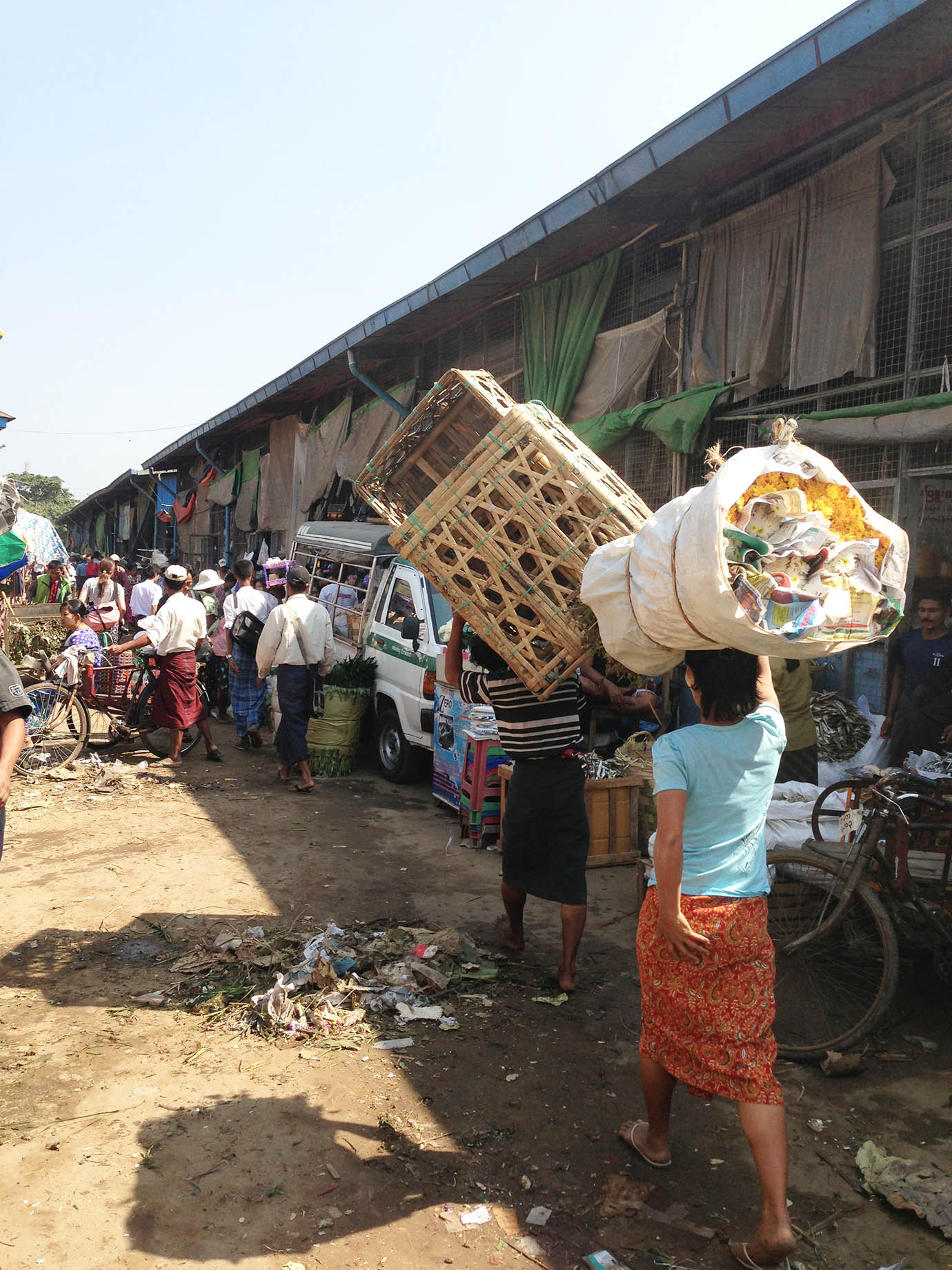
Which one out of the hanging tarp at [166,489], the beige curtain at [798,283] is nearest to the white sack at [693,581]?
the beige curtain at [798,283]

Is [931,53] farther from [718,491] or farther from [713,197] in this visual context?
[718,491]

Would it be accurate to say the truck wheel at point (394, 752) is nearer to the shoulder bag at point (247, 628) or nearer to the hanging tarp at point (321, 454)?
the shoulder bag at point (247, 628)

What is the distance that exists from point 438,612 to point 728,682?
5.29 meters

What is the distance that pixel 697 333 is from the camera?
837 centimetres

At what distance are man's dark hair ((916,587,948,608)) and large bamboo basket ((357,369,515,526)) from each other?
3833 millimetres

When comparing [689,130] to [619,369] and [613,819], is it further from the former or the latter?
[613,819]

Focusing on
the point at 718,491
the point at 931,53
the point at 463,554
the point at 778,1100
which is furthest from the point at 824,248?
the point at 778,1100

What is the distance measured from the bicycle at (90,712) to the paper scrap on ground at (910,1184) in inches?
284

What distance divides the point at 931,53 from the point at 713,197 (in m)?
2.43

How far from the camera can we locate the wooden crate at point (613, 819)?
6066 millimetres

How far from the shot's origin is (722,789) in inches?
103

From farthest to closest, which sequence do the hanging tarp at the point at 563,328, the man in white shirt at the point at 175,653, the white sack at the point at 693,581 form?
the hanging tarp at the point at 563,328 < the man in white shirt at the point at 175,653 < the white sack at the point at 693,581

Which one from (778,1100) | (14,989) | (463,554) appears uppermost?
(463,554)

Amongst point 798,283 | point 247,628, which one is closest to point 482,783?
point 247,628
